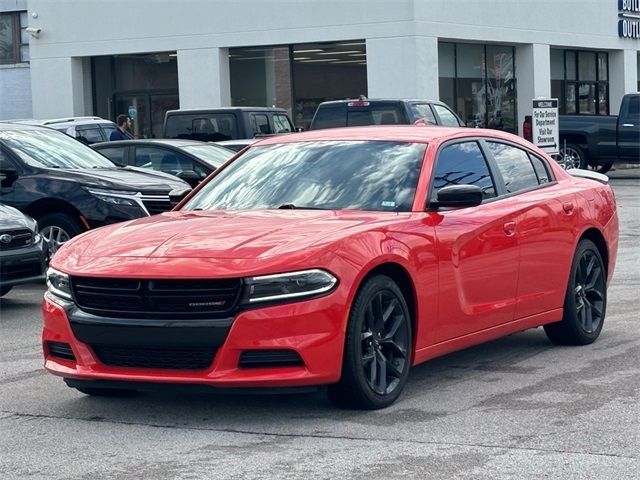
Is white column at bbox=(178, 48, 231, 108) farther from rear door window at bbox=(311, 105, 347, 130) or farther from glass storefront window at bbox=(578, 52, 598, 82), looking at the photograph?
glass storefront window at bbox=(578, 52, 598, 82)

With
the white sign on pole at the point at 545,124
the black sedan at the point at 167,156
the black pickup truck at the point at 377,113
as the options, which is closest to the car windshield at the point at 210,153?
the black sedan at the point at 167,156

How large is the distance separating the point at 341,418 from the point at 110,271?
143 centimetres

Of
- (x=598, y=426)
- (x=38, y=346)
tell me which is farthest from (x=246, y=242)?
(x=38, y=346)

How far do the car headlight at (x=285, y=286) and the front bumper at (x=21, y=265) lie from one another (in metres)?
5.49

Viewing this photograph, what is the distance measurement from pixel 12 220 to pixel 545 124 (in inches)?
553

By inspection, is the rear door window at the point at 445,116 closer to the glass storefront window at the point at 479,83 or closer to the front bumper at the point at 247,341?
the glass storefront window at the point at 479,83

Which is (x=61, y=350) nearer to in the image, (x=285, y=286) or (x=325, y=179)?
(x=285, y=286)

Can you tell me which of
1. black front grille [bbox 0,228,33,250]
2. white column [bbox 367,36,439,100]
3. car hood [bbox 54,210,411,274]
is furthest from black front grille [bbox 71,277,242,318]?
white column [bbox 367,36,439,100]

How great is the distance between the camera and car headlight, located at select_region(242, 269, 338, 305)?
256 inches

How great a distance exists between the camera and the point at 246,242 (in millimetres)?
6793

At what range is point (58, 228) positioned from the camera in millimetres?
13406

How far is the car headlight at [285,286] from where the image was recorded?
6.50 metres

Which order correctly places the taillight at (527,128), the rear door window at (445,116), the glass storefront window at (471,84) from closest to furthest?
the rear door window at (445,116) < the taillight at (527,128) < the glass storefront window at (471,84)

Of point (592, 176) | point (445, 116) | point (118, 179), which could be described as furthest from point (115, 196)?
point (445, 116)
